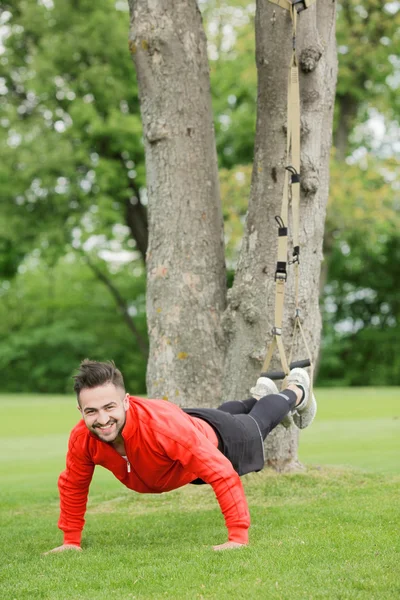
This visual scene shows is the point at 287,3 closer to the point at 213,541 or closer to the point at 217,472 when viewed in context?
the point at 217,472

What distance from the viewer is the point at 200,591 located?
140 inches

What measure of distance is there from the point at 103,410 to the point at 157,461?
47 centimetres

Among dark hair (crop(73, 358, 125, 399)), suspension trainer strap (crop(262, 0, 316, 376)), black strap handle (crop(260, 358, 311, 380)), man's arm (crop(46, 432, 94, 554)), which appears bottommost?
man's arm (crop(46, 432, 94, 554))

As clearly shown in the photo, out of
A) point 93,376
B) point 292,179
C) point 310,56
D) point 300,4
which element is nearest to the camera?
point 93,376

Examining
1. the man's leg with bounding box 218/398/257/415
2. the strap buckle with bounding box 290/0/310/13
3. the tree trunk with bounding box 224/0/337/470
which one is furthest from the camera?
the tree trunk with bounding box 224/0/337/470

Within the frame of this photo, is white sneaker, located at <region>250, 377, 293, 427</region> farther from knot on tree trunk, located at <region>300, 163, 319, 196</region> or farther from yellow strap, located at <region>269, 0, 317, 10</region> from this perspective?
yellow strap, located at <region>269, 0, 317, 10</region>

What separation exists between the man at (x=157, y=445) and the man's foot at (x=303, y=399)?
314mm

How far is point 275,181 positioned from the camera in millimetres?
6258

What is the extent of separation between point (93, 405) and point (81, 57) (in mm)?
23244

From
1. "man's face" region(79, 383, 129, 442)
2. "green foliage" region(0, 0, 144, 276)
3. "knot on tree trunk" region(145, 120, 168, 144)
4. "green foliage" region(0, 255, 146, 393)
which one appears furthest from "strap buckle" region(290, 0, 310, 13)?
"green foliage" region(0, 255, 146, 393)

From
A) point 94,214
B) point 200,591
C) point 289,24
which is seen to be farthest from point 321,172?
point 94,214

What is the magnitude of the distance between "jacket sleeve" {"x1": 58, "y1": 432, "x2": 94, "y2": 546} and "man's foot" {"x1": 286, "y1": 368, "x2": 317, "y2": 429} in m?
1.53

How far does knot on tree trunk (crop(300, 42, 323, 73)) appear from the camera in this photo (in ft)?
19.8

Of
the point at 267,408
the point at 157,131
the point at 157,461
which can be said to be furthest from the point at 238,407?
the point at 157,131
